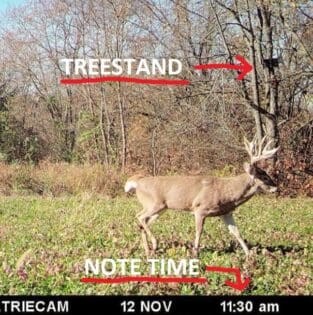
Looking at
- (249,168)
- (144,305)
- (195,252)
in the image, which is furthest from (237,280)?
(144,305)

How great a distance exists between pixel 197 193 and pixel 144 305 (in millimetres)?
2455

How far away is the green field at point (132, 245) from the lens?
188 inches

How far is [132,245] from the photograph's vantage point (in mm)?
5949

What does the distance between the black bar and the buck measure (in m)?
1.91

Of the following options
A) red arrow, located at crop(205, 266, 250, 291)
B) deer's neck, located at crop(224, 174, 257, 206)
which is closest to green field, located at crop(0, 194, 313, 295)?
red arrow, located at crop(205, 266, 250, 291)

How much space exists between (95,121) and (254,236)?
7449 mm

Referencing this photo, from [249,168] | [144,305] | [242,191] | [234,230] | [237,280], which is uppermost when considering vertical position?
[249,168]

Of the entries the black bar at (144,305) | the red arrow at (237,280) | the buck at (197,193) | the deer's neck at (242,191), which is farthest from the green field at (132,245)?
the black bar at (144,305)

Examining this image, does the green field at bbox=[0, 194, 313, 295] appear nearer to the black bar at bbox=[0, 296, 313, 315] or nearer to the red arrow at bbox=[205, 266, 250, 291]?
the red arrow at bbox=[205, 266, 250, 291]

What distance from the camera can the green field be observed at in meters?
4.78

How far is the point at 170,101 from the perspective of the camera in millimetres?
11117


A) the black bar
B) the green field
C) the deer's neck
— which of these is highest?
the deer's neck

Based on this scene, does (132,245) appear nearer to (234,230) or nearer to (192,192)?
(192,192)

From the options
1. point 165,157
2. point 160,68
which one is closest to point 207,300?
point 160,68
